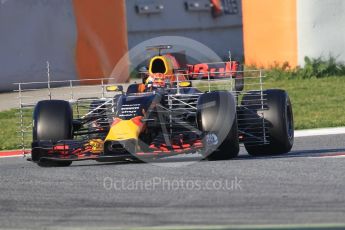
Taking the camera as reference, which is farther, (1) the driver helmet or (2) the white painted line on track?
(2) the white painted line on track

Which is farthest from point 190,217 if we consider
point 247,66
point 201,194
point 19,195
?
point 247,66

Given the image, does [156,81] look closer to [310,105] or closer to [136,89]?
[136,89]

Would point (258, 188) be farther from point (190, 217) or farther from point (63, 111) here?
point (63, 111)

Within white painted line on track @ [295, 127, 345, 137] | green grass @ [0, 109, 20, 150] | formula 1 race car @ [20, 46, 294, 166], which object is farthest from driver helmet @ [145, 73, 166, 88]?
green grass @ [0, 109, 20, 150]

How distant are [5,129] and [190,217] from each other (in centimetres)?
1052

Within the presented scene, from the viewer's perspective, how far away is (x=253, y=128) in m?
11.6

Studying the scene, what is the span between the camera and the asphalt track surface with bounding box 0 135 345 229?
7309 mm

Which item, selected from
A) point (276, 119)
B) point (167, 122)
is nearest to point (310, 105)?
point (276, 119)

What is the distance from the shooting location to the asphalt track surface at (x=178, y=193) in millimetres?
7309

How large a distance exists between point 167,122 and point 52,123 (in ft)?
4.25

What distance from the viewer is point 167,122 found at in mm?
11234

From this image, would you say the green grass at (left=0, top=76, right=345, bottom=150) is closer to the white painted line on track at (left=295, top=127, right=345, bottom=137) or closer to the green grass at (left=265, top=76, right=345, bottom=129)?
the green grass at (left=265, top=76, right=345, bottom=129)

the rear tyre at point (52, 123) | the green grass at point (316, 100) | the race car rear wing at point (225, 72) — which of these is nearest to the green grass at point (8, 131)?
the race car rear wing at point (225, 72)

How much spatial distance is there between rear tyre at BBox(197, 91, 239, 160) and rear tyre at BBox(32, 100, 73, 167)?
5.24ft
